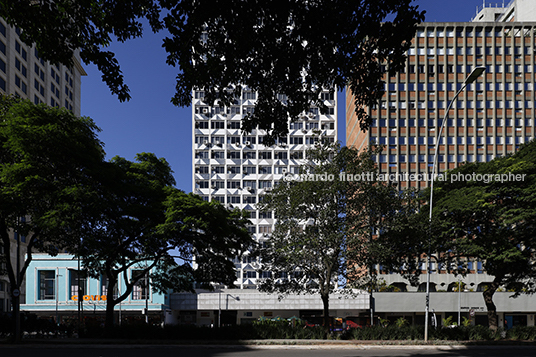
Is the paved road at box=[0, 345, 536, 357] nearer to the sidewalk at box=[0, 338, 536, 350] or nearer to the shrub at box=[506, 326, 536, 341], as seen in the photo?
the sidewalk at box=[0, 338, 536, 350]

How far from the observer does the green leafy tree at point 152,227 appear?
82.7 feet

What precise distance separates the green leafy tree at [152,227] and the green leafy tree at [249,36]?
16685 millimetres

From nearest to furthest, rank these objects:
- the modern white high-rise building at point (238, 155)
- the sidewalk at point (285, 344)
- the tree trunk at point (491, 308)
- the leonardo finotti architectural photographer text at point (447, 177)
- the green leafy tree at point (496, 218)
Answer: the sidewalk at point (285, 344)
the leonardo finotti architectural photographer text at point (447, 177)
the green leafy tree at point (496, 218)
the tree trunk at point (491, 308)
the modern white high-rise building at point (238, 155)

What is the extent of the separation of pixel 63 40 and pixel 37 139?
54.6 ft

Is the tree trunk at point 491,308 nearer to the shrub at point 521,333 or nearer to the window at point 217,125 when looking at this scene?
the shrub at point 521,333

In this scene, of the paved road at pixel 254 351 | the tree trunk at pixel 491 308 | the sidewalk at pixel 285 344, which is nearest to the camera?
the paved road at pixel 254 351

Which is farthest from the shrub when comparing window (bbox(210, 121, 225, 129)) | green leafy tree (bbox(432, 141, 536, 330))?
window (bbox(210, 121, 225, 129))

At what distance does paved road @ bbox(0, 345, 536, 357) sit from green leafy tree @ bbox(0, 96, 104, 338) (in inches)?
175

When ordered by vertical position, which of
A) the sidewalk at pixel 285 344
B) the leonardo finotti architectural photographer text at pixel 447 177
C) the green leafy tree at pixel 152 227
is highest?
the leonardo finotti architectural photographer text at pixel 447 177

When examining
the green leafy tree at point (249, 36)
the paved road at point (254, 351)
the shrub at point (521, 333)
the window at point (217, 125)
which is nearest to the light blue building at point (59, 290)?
the paved road at point (254, 351)

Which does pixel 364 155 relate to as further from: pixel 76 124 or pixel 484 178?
pixel 76 124

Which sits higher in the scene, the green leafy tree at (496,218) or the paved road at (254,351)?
the green leafy tree at (496,218)

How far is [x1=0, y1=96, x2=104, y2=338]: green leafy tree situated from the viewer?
21938 mm

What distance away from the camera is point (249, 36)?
7293 mm
